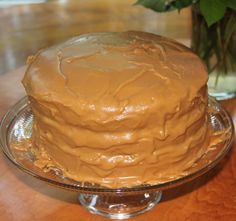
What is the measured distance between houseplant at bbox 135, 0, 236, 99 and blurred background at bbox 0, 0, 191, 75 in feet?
0.96

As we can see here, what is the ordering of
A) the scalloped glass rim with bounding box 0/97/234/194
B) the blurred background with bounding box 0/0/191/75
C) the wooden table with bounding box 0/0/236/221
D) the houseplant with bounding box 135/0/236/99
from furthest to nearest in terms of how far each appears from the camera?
the blurred background with bounding box 0/0/191/75, the houseplant with bounding box 135/0/236/99, the wooden table with bounding box 0/0/236/221, the scalloped glass rim with bounding box 0/97/234/194

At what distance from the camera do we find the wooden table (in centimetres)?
94

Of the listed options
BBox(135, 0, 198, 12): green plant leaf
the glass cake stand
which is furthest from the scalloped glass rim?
BBox(135, 0, 198, 12): green plant leaf

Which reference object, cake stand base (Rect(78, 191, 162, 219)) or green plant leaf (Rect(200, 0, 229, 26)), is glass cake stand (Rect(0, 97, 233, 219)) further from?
green plant leaf (Rect(200, 0, 229, 26))

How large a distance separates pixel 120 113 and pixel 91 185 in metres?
0.13

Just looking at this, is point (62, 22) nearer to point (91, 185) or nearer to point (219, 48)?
point (219, 48)

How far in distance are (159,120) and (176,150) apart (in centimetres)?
7

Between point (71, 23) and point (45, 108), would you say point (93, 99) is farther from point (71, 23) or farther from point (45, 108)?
point (71, 23)

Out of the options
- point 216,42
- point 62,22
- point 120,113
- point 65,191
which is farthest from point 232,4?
point 62,22

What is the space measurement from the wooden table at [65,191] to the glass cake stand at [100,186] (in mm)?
28

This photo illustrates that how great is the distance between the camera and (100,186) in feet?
2.79

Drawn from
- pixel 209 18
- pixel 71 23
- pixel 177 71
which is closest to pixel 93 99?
pixel 177 71

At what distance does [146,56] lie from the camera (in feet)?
3.01

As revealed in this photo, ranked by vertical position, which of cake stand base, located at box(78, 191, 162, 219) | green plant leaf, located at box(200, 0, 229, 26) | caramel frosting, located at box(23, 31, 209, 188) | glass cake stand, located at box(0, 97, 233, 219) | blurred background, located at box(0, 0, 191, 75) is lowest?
blurred background, located at box(0, 0, 191, 75)
